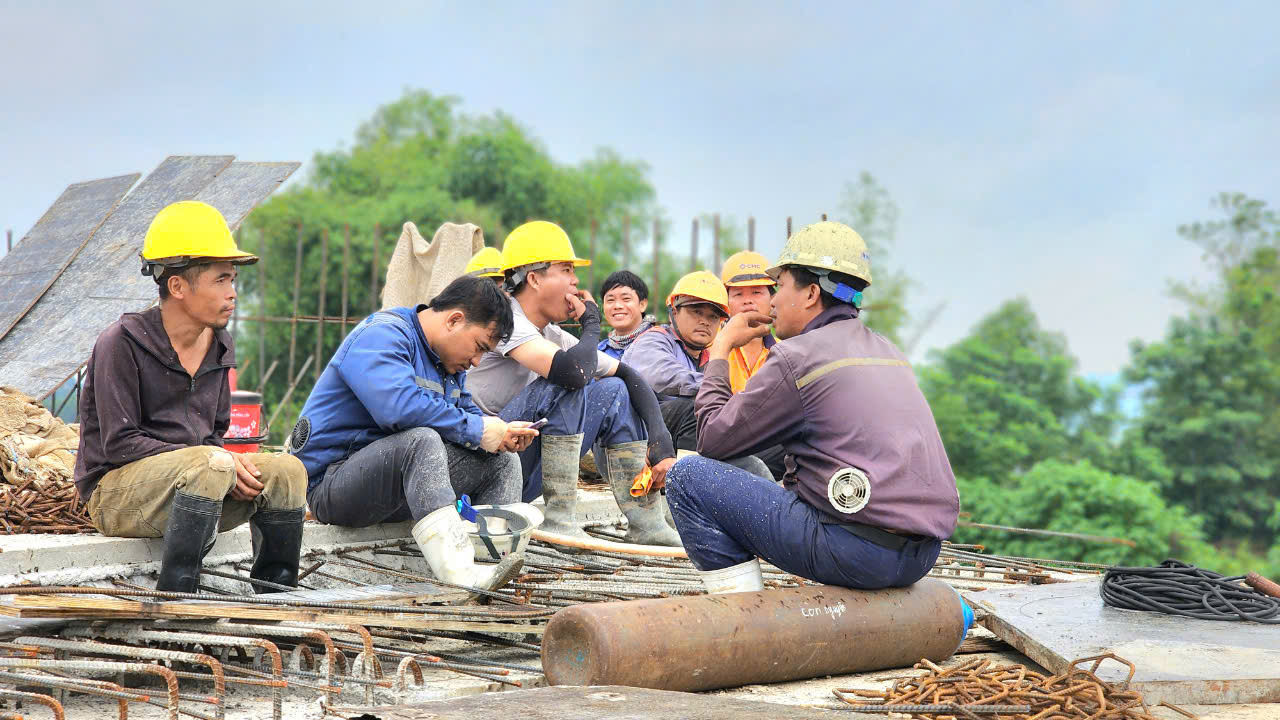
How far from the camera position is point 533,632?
13.8 feet

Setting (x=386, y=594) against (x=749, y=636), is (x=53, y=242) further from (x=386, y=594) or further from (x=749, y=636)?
(x=749, y=636)

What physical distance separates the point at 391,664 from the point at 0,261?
785cm

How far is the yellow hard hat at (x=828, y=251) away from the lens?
4180 mm

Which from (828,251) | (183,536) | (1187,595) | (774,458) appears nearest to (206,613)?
(183,536)

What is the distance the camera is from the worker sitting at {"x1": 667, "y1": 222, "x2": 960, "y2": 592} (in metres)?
3.98

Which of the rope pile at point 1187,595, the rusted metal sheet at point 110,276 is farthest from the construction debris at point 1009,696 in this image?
the rusted metal sheet at point 110,276

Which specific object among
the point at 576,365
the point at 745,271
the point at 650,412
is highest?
the point at 745,271

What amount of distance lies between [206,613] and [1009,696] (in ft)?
7.79

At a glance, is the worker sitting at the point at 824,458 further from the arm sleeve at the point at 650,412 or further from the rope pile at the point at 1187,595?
the arm sleeve at the point at 650,412

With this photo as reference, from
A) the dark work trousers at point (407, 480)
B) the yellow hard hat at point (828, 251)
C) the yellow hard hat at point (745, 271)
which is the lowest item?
the dark work trousers at point (407, 480)

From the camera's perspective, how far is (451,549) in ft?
15.5

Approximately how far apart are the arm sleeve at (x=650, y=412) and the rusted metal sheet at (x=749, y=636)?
1.86 metres

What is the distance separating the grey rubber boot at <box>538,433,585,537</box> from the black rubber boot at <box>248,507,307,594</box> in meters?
1.59

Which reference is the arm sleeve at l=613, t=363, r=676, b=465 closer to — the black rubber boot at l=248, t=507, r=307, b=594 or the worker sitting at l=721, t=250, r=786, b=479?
the worker sitting at l=721, t=250, r=786, b=479
